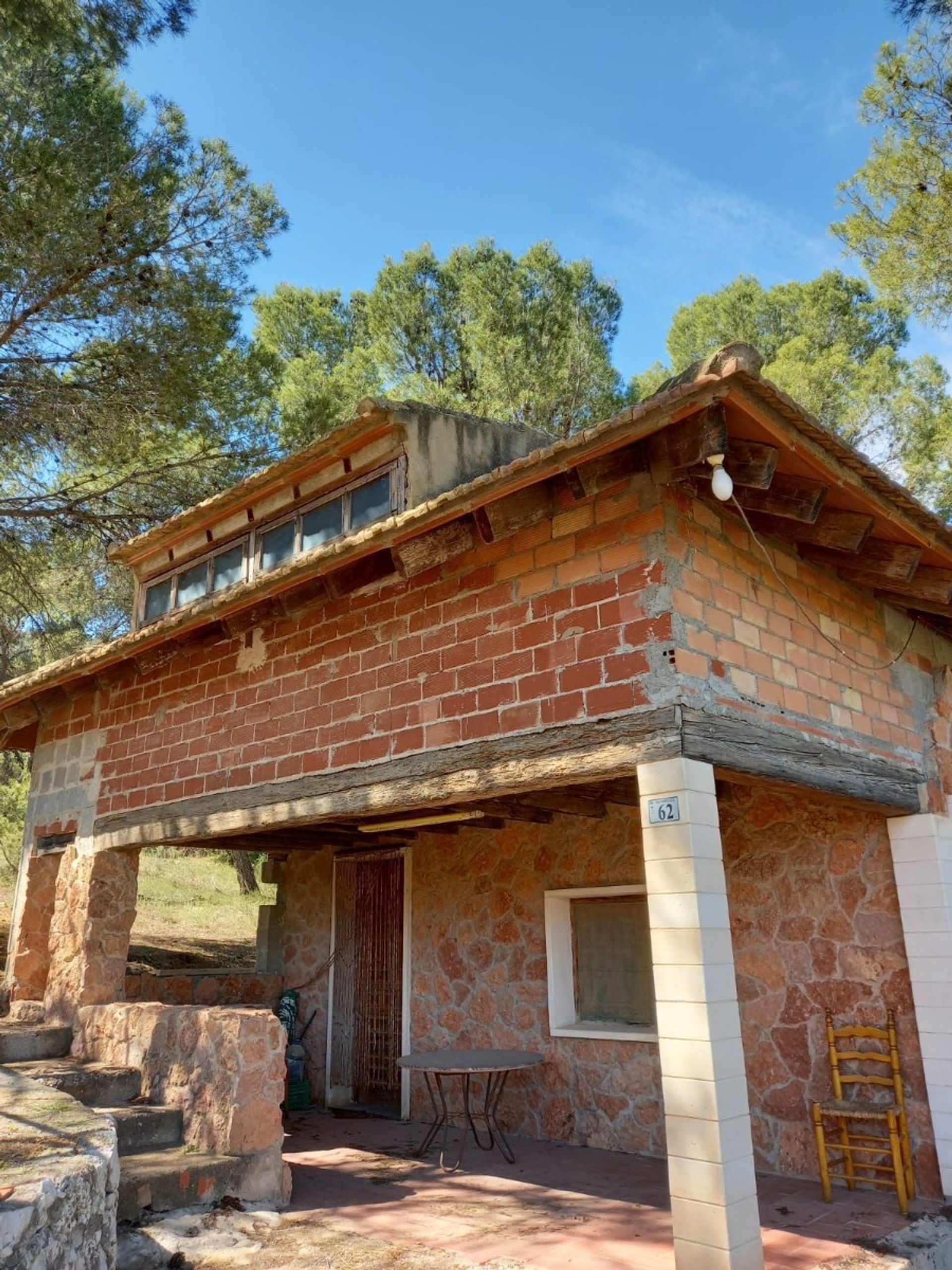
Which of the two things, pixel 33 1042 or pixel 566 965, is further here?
pixel 566 965

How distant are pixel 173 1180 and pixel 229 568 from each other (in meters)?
5.09

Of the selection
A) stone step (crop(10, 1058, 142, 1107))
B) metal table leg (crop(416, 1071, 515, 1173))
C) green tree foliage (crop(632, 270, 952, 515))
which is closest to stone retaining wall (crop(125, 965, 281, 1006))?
metal table leg (crop(416, 1071, 515, 1173))

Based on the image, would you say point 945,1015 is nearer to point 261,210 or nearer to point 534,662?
point 534,662

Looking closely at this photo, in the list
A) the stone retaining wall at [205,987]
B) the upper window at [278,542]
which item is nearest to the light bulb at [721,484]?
the upper window at [278,542]

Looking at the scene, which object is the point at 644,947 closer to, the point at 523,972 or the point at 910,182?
the point at 523,972

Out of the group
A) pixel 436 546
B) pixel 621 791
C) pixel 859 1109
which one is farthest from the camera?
pixel 621 791

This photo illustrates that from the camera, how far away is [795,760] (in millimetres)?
5039

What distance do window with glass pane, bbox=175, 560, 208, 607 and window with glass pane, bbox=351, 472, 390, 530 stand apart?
6.90 ft

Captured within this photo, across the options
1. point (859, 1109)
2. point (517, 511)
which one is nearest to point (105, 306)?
point (517, 511)

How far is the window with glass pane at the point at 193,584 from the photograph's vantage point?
8.80m

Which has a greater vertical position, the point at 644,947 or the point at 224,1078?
the point at 644,947

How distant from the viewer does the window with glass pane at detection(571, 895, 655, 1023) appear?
24.3 ft

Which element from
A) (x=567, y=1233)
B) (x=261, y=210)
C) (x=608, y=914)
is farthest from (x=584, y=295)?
(x=567, y=1233)

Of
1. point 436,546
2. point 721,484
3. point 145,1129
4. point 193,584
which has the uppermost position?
point 193,584
